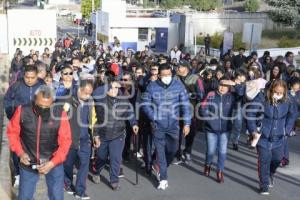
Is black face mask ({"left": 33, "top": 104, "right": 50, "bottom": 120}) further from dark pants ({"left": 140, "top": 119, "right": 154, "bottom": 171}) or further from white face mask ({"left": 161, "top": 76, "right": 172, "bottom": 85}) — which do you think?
dark pants ({"left": 140, "top": 119, "right": 154, "bottom": 171})

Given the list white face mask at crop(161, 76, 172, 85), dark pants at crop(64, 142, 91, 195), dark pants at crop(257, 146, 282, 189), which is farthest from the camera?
white face mask at crop(161, 76, 172, 85)

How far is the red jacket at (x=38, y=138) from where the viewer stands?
231 inches

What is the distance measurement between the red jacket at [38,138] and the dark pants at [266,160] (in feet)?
10.7

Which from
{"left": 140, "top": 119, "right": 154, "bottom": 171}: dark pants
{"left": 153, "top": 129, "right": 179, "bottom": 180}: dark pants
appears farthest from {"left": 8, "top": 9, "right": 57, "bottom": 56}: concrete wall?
{"left": 153, "top": 129, "right": 179, "bottom": 180}: dark pants

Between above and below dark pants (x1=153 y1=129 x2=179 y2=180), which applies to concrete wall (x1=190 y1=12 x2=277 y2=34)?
above

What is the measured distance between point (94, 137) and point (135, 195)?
107 centimetres

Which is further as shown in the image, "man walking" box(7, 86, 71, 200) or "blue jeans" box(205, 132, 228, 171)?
"blue jeans" box(205, 132, 228, 171)

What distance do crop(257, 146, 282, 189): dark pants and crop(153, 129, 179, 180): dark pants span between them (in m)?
1.33

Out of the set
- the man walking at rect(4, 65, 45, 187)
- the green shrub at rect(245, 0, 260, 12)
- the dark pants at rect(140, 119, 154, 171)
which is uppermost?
the green shrub at rect(245, 0, 260, 12)

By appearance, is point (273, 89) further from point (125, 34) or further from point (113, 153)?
point (125, 34)

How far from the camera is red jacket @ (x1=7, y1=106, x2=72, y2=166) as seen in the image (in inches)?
231

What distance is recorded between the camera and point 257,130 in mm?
8039

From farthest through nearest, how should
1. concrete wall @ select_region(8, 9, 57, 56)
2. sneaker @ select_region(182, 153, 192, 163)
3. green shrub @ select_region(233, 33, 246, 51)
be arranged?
green shrub @ select_region(233, 33, 246, 51)
concrete wall @ select_region(8, 9, 57, 56)
sneaker @ select_region(182, 153, 192, 163)

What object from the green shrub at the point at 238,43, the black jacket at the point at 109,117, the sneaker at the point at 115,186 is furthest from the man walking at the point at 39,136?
the green shrub at the point at 238,43
